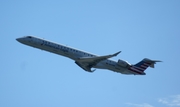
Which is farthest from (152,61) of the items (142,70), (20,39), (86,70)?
(20,39)

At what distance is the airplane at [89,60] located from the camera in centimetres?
4725

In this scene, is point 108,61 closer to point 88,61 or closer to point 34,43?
point 88,61

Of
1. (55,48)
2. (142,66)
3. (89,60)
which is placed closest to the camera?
(55,48)

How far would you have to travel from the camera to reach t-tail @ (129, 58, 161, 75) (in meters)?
50.0

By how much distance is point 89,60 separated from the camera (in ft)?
159

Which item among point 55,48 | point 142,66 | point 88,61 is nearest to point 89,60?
point 88,61

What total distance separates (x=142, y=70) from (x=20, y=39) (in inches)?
700

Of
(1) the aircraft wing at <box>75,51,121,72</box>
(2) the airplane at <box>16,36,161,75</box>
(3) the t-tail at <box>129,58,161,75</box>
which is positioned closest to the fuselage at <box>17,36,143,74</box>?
(2) the airplane at <box>16,36,161,75</box>

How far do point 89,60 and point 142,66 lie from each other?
26.6ft

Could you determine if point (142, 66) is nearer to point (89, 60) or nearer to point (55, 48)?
point (89, 60)

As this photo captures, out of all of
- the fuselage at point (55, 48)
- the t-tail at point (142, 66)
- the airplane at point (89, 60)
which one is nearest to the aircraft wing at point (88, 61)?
the airplane at point (89, 60)

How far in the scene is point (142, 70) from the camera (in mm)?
50594

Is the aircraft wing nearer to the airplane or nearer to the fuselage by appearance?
the airplane

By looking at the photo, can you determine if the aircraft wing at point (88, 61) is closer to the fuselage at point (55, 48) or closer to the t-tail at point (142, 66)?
the fuselage at point (55, 48)
